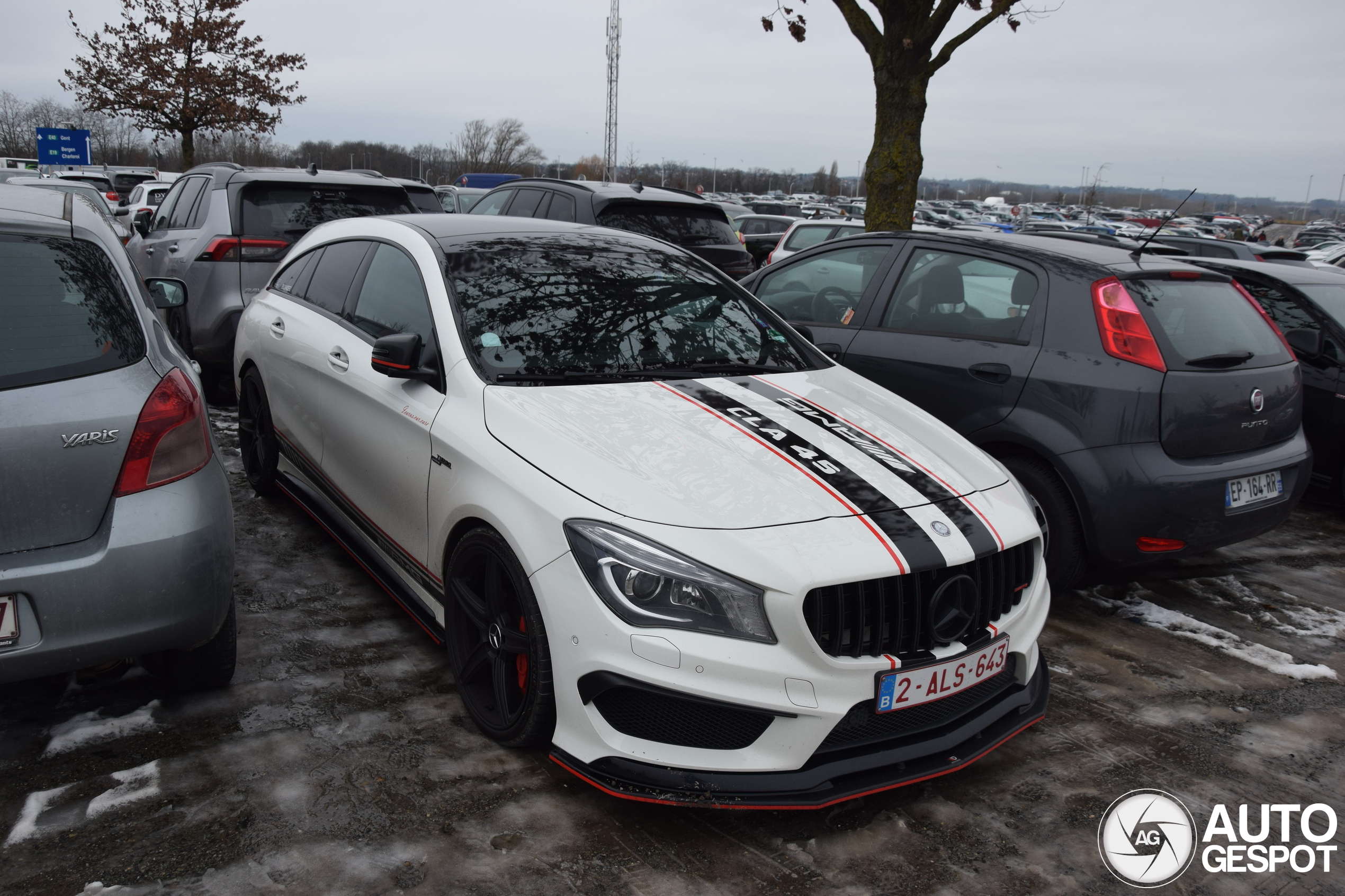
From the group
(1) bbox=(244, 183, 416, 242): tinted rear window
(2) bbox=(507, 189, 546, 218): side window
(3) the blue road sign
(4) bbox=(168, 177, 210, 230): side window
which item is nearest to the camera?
(1) bbox=(244, 183, 416, 242): tinted rear window

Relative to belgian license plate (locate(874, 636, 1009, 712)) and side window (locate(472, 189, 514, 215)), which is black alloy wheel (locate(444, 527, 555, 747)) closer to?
belgian license plate (locate(874, 636, 1009, 712))

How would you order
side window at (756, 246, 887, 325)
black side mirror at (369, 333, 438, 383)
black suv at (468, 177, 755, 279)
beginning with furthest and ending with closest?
black suv at (468, 177, 755, 279), side window at (756, 246, 887, 325), black side mirror at (369, 333, 438, 383)

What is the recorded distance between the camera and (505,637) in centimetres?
279

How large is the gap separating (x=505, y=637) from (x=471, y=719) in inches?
17.6

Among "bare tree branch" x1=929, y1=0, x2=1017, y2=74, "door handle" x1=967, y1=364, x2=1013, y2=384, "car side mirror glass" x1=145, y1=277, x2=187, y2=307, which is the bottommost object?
"door handle" x1=967, y1=364, x2=1013, y2=384

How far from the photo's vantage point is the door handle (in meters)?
4.30

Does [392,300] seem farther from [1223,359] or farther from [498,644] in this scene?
[1223,359]

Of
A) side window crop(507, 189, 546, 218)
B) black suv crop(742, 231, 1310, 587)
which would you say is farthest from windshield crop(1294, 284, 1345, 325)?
side window crop(507, 189, 546, 218)

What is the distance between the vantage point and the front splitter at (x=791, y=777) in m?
2.38

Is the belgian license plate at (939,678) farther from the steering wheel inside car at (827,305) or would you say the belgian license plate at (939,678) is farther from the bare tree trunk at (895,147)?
the bare tree trunk at (895,147)

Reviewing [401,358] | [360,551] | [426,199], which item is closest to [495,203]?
[426,199]

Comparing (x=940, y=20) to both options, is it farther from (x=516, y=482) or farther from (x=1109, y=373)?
(x=516, y=482)

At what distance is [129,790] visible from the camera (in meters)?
2.61

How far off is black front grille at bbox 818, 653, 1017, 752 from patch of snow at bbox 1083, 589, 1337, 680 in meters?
1.84
